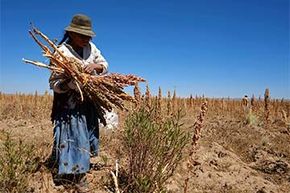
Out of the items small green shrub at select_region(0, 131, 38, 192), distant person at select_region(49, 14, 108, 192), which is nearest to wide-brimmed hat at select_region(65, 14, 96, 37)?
distant person at select_region(49, 14, 108, 192)

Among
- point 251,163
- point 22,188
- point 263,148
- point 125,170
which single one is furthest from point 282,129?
point 22,188

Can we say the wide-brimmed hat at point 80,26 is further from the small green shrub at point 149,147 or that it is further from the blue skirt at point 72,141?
the small green shrub at point 149,147

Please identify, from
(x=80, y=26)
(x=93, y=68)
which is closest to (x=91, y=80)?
(x=93, y=68)

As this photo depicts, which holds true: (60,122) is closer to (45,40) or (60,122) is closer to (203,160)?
(45,40)

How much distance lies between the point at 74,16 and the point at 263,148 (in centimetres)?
458

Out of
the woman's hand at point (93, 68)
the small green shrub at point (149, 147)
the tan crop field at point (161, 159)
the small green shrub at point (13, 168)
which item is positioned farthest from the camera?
the woman's hand at point (93, 68)

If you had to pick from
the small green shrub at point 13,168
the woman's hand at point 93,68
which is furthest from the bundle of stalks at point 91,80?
the small green shrub at point 13,168

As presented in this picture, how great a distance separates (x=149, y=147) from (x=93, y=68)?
0.92m

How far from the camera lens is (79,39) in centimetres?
355

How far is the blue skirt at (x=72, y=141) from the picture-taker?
11.2 feet

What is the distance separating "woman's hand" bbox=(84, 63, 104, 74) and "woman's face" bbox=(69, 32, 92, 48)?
11.0 inches

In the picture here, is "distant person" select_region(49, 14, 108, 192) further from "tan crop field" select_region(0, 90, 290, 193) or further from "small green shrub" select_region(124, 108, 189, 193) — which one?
"small green shrub" select_region(124, 108, 189, 193)

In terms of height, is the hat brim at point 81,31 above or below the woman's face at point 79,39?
above

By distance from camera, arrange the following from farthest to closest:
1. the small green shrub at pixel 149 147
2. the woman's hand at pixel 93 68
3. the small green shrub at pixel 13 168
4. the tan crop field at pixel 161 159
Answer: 1. the woman's hand at pixel 93 68
2. the small green shrub at pixel 149 147
3. the tan crop field at pixel 161 159
4. the small green shrub at pixel 13 168
